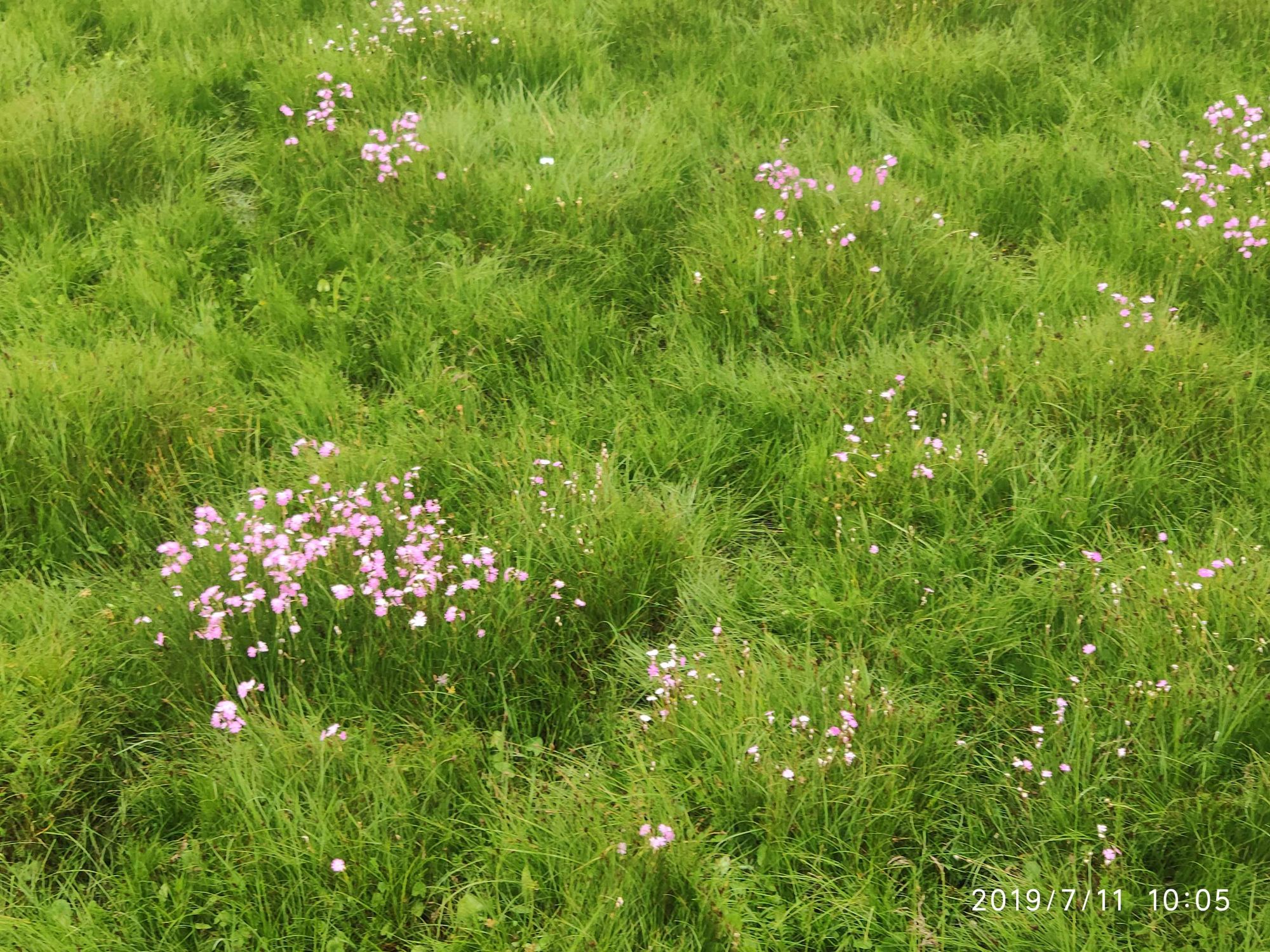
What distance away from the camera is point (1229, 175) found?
4469 millimetres

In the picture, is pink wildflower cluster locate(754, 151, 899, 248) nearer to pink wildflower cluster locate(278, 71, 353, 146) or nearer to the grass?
the grass

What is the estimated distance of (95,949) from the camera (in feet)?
7.64

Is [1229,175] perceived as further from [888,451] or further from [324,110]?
[324,110]

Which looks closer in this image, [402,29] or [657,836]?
[657,836]

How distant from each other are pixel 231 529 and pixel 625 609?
1.34 metres

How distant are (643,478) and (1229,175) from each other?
10.5 feet

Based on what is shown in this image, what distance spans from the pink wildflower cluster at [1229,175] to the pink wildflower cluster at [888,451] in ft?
5.91

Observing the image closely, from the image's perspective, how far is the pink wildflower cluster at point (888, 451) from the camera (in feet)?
11.2

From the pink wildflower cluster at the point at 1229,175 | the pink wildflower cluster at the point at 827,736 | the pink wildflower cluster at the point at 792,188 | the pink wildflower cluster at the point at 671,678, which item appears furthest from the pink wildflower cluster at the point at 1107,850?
the pink wildflower cluster at the point at 1229,175

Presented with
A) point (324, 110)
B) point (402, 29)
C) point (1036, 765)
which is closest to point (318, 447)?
point (324, 110)

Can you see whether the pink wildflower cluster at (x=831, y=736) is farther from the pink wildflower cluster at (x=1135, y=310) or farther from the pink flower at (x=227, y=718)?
the pink wildflower cluster at (x=1135, y=310)

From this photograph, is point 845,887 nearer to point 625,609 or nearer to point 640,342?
point 625,609

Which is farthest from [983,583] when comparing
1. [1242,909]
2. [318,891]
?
[318,891]

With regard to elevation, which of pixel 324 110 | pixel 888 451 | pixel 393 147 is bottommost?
pixel 888 451
